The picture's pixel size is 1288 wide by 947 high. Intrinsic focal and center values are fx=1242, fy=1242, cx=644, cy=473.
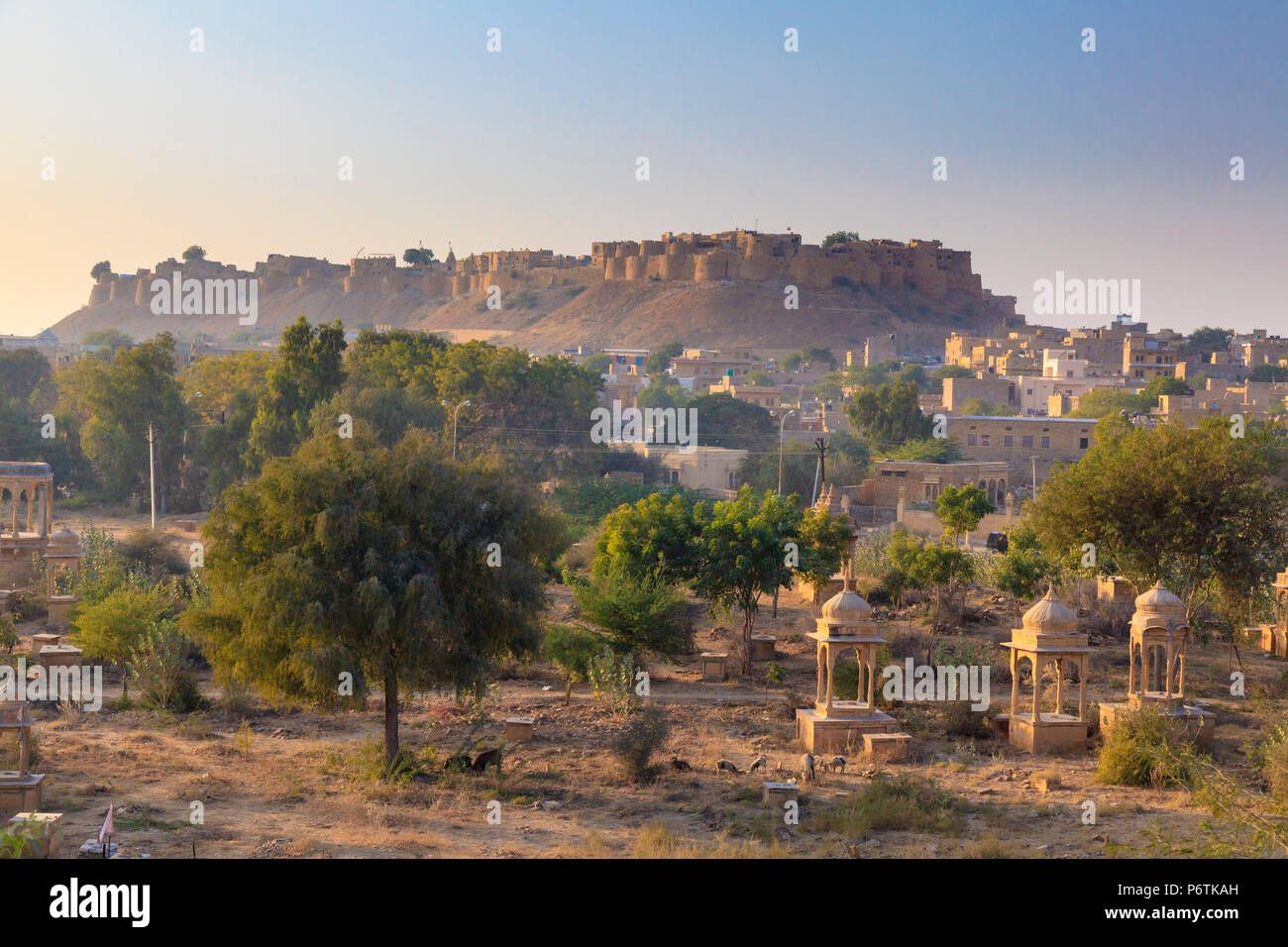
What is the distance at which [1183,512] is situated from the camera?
56.7 ft

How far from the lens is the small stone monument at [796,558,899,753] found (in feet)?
45.2

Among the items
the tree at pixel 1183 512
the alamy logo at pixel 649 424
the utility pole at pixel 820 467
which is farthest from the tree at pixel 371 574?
the alamy logo at pixel 649 424

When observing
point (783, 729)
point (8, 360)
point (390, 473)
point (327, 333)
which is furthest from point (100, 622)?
point (8, 360)

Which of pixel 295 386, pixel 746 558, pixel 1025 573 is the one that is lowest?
pixel 1025 573

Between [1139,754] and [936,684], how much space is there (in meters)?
4.20

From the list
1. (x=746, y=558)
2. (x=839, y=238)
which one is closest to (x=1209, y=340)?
(x=839, y=238)

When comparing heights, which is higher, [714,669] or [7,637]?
[7,637]

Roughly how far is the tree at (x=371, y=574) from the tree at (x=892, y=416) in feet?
141

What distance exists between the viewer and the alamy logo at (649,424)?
5050cm

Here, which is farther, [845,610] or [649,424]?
[649,424]

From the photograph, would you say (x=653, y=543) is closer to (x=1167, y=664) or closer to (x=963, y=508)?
(x=1167, y=664)

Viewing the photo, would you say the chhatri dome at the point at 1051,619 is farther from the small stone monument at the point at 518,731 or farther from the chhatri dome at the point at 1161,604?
the small stone monument at the point at 518,731

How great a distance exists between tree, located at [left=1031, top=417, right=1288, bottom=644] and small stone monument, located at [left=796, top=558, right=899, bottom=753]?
5.41 metres
